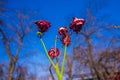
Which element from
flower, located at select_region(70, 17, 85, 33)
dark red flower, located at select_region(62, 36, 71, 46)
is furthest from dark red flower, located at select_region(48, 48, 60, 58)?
flower, located at select_region(70, 17, 85, 33)

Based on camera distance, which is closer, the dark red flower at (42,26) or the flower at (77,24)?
the flower at (77,24)

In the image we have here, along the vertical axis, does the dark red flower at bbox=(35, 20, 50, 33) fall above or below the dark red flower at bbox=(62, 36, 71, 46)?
above

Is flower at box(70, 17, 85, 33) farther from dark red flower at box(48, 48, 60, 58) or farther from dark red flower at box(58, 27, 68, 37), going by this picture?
dark red flower at box(48, 48, 60, 58)

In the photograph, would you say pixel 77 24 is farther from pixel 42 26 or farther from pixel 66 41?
pixel 42 26

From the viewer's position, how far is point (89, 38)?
2027 centimetres

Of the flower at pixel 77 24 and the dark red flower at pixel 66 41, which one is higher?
the flower at pixel 77 24

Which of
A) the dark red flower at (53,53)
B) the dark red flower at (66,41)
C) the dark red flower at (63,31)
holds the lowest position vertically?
the dark red flower at (53,53)

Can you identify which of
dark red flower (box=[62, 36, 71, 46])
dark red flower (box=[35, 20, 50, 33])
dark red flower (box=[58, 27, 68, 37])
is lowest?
dark red flower (box=[62, 36, 71, 46])

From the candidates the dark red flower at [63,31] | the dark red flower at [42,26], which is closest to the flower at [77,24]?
the dark red flower at [63,31]

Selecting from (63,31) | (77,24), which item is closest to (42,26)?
(63,31)

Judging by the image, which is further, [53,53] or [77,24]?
[53,53]

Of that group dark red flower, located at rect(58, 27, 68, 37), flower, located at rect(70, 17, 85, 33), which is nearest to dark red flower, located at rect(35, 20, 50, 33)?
dark red flower, located at rect(58, 27, 68, 37)

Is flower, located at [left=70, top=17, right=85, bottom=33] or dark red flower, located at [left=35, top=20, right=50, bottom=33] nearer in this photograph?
flower, located at [left=70, top=17, right=85, bottom=33]

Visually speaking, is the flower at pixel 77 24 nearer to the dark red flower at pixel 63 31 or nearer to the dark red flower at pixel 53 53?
the dark red flower at pixel 63 31
